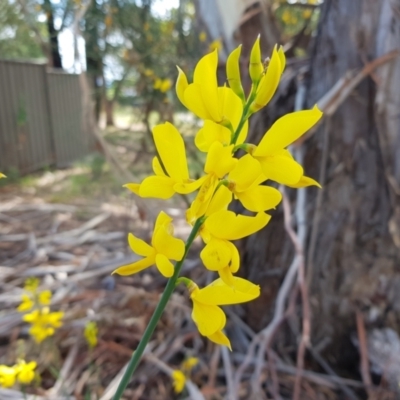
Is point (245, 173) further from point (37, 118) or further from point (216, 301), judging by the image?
point (37, 118)

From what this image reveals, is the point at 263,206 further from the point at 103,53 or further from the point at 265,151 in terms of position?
the point at 103,53

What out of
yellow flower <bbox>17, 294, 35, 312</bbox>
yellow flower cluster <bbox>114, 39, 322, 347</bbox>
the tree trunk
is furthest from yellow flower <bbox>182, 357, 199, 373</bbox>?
yellow flower cluster <bbox>114, 39, 322, 347</bbox>

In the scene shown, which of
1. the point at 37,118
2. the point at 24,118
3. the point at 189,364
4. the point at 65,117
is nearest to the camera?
the point at 189,364

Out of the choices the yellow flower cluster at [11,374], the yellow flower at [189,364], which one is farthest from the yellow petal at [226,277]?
the yellow flower at [189,364]

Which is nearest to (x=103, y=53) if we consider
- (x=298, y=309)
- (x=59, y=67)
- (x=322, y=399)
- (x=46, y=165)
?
(x=46, y=165)

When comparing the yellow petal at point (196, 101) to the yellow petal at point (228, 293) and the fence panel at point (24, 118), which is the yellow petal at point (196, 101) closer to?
the yellow petal at point (228, 293)

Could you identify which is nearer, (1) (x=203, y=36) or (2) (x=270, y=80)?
(2) (x=270, y=80)

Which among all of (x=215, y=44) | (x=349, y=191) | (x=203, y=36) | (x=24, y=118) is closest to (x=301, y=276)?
(x=349, y=191)

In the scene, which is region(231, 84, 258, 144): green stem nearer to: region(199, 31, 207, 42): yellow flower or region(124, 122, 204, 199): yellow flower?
region(124, 122, 204, 199): yellow flower
